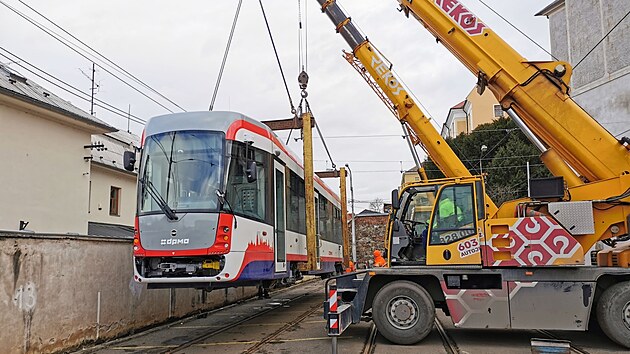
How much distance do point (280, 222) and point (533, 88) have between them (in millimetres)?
5111

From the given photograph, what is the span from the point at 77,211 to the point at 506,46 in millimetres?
14868

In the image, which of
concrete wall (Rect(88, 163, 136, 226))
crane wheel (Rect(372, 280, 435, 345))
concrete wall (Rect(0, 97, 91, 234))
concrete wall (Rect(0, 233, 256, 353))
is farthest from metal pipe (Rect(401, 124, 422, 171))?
concrete wall (Rect(88, 163, 136, 226))

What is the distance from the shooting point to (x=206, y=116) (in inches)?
328

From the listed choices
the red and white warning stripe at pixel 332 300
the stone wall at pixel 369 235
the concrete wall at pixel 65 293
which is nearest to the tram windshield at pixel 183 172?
the concrete wall at pixel 65 293

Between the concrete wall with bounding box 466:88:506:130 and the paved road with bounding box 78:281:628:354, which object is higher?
the concrete wall with bounding box 466:88:506:130

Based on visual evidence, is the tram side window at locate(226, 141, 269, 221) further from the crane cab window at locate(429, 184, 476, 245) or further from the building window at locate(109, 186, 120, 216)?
the building window at locate(109, 186, 120, 216)

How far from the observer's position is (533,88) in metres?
8.88

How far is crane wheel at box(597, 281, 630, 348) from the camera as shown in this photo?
7.84 metres

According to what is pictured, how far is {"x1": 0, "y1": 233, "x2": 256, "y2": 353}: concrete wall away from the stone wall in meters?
30.5

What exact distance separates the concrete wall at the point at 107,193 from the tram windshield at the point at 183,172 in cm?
1378

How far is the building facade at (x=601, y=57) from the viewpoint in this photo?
23250mm

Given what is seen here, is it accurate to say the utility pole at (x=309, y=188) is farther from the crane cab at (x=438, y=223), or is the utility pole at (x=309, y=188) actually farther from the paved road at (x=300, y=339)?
the crane cab at (x=438, y=223)

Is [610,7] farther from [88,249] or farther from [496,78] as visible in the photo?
[88,249]

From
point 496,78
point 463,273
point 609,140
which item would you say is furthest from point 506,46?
point 463,273
